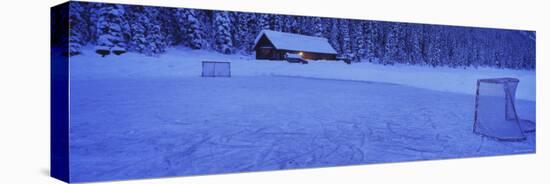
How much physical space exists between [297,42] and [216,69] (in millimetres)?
1474

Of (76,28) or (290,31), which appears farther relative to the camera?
(290,31)

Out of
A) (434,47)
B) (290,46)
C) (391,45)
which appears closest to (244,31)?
(290,46)

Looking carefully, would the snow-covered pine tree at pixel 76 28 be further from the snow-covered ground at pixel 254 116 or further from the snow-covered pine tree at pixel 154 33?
the snow-covered pine tree at pixel 154 33

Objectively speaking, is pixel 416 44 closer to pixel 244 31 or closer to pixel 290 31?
pixel 290 31

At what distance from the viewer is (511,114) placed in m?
11.8

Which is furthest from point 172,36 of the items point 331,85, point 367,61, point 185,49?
point 367,61

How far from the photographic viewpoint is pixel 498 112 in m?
11.6

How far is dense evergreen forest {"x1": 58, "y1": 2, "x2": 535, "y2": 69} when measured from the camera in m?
8.25

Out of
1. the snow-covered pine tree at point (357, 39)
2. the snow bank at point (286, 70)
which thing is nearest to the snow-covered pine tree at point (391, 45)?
the snow bank at point (286, 70)

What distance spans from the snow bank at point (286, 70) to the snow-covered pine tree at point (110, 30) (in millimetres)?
112

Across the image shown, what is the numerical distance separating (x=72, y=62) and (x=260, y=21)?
9.49 feet

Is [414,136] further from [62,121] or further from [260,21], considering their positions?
[62,121]

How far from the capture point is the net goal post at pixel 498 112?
1144 centimetres

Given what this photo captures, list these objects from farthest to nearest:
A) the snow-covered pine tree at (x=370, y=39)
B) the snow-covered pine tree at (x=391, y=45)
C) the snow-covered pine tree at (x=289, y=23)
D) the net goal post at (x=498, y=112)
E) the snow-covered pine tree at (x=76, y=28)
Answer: the net goal post at (x=498, y=112), the snow-covered pine tree at (x=391, y=45), the snow-covered pine tree at (x=370, y=39), the snow-covered pine tree at (x=289, y=23), the snow-covered pine tree at (x=76, y=28)
